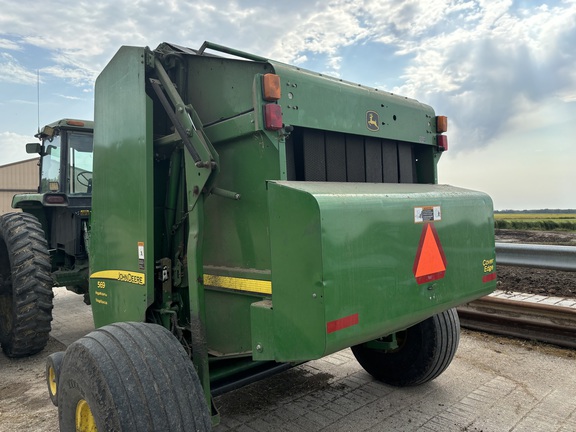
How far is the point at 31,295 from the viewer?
177 inches

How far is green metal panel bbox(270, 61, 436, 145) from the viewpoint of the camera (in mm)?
2502

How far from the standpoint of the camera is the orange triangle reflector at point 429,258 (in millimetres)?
2504

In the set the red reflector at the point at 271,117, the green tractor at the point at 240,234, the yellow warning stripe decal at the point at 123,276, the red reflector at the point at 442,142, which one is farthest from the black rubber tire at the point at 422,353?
the red reflector at the point at 271,117

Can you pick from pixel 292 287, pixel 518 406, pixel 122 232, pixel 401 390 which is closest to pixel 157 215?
pixel 122 232

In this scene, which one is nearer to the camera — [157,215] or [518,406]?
[157,215]

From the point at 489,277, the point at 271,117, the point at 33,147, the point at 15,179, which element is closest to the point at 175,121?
the point at 271,117

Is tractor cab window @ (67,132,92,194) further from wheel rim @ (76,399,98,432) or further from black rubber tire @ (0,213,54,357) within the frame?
wheel rim @ (76,399,98,432)

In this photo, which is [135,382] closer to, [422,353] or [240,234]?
[240,234]

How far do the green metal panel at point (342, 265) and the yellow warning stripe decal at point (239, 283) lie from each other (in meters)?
0.21

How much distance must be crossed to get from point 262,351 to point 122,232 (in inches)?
51.1

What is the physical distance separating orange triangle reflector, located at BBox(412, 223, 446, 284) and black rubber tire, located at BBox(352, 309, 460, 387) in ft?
3.59

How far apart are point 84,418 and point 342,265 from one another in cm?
155

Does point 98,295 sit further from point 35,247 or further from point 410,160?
point 410,160

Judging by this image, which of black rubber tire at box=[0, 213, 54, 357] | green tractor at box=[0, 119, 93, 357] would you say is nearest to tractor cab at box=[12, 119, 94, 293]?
green tractor at box=[0, 119, 93, 357]
